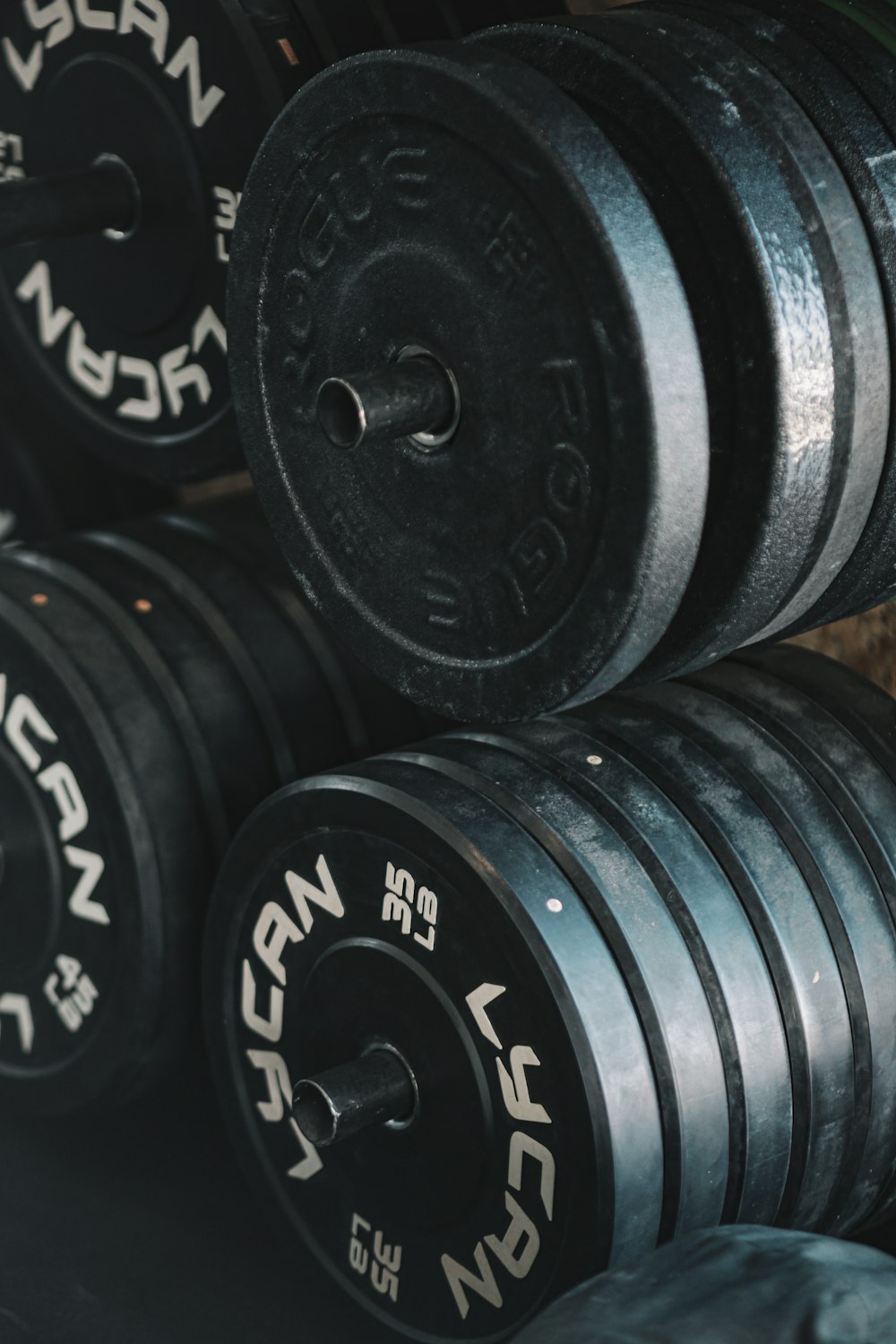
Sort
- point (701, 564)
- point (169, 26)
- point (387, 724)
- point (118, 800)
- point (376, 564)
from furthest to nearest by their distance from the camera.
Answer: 1. point (387, 724)
2. point (118, 800)
3. point (169, 26)
4. point (376, 564)
5. point (701, 564)

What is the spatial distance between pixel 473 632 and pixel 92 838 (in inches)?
28.0

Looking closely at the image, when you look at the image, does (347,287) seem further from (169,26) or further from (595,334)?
(169,26)

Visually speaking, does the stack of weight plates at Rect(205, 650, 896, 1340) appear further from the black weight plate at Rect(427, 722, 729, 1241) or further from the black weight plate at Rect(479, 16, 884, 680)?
the black weight plate at Rect(479, 16, 884, 680)

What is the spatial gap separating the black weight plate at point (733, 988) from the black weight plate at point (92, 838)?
55cm

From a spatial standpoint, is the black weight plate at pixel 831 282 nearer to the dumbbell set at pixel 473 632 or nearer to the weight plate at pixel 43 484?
the dumbbell set at pixel 473 632

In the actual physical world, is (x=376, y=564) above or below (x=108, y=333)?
below

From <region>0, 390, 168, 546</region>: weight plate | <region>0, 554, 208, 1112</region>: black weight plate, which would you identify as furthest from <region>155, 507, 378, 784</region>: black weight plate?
<region>0, 390, 168, 546</region>: weight plate

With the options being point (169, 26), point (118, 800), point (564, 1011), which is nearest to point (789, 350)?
point (564, 1011)

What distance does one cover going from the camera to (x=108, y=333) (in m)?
1.83

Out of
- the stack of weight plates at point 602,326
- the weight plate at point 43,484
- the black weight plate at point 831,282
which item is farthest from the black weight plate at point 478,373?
the weight plate at point 43,484

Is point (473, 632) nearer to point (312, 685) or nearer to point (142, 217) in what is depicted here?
point (312, 685)

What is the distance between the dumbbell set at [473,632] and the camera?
112cm

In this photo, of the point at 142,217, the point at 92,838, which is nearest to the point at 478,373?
the point at 142,217

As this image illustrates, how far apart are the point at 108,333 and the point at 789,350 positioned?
3.16ft
